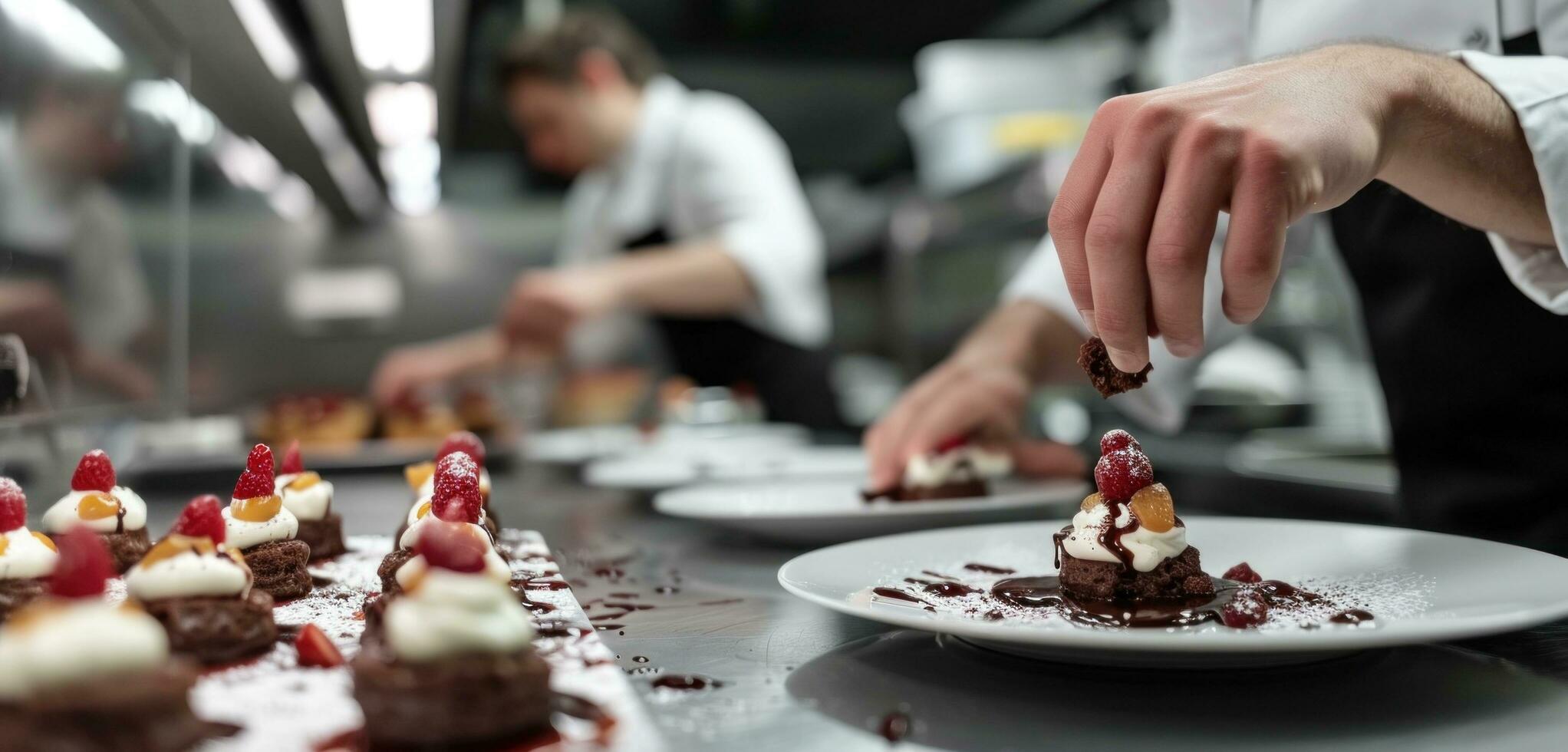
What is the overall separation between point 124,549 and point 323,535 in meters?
0.22

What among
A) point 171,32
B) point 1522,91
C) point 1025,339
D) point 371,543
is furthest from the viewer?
point 171,32

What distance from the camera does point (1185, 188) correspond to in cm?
94

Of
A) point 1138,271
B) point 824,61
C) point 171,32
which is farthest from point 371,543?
point 824,61

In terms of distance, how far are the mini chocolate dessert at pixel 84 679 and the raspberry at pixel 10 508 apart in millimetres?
430

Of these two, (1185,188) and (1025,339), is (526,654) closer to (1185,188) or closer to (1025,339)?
(1185,188)

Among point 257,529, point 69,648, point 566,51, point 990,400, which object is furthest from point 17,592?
point 566,51

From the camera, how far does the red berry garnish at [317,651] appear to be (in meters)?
0.79

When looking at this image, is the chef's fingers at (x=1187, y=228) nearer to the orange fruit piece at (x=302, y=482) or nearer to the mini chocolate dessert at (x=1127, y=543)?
the mini chocolate dessert at (x=1127, y=543)

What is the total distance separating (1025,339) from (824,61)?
12.5 ft

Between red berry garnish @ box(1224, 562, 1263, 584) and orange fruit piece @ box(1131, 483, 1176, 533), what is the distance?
0.09 meters

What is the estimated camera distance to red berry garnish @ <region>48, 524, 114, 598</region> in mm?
607

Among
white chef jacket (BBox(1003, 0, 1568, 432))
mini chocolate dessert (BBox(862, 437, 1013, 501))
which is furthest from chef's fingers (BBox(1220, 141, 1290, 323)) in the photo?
mini chocolate dessert (BBox(862, 437, 1013, 501))

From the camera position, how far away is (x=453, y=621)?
26.1 inches

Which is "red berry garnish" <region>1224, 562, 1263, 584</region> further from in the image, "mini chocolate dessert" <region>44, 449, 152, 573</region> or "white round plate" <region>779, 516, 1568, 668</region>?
"mini chocolate dessert" <region>44, 449, 152, 573</region>
